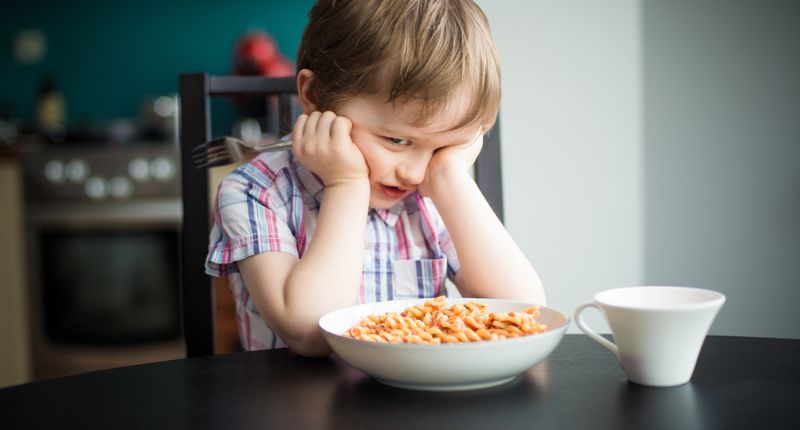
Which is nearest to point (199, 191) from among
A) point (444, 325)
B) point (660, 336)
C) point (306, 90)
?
point (306, 90)

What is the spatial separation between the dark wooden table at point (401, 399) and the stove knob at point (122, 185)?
6.91 ft

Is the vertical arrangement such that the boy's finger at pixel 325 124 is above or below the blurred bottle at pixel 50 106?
below

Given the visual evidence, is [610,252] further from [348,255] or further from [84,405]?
[84,405]

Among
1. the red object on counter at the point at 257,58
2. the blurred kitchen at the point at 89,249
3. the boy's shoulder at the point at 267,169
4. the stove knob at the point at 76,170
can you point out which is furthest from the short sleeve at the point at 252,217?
the red object on counter at the point at 257,58

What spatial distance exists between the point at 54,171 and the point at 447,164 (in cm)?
208

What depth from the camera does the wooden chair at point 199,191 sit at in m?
1.04

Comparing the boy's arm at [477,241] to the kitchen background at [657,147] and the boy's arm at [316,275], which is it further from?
the kitchen background at [657,147]

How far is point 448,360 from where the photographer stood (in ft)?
1.93

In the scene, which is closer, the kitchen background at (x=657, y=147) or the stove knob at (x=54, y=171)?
the kitchen background at (x=657, y=147)

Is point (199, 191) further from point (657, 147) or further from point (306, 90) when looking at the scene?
point (657, 147)

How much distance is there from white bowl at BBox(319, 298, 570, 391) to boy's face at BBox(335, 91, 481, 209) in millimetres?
316

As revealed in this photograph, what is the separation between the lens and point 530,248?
1.26m

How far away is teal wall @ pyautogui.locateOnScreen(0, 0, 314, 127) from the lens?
3279 millimetres

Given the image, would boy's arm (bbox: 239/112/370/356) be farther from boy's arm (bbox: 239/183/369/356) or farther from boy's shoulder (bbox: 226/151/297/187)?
boy's shoulder (bbox: 226/151/297/187)
